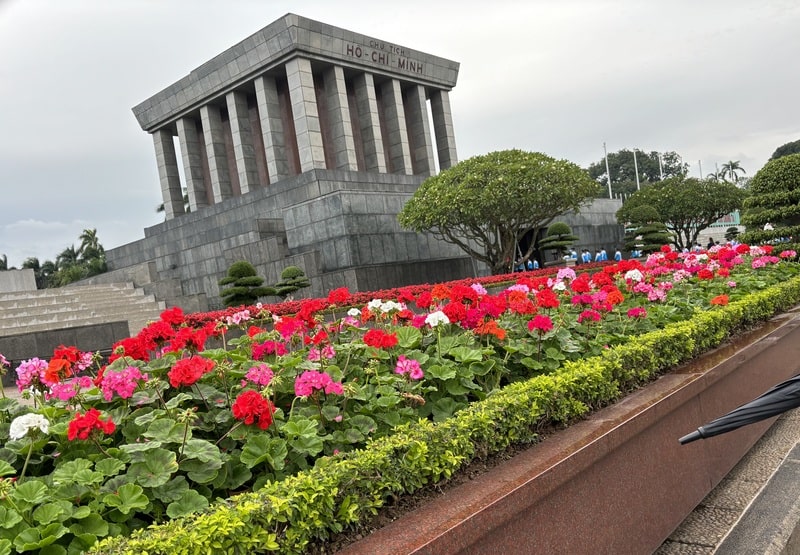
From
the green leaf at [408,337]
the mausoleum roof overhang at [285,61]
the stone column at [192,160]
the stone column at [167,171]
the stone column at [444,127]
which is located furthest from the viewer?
the stone column at [444,127]

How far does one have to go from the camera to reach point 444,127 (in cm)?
2781

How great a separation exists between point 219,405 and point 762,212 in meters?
12.9

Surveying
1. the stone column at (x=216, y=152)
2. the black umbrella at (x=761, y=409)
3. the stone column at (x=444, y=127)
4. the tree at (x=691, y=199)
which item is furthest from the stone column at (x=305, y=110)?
the black umbrella at (x=761, y=409)

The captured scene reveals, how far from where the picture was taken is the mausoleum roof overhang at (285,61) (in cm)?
2123

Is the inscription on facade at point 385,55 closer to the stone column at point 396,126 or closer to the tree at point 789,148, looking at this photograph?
the stone column at point 396,126

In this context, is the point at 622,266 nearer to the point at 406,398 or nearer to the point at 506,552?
the point at 406,398

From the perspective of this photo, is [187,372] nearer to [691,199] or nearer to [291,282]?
[291,282]

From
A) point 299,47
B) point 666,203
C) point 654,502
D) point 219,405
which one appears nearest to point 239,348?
point 219,405

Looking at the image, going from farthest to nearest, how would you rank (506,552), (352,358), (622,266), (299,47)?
1. (299,47)
2. (622,266)
3. (352,358)
4. (506,552)

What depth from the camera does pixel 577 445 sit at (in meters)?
2.60

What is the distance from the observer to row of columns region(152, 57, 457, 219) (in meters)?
22.0

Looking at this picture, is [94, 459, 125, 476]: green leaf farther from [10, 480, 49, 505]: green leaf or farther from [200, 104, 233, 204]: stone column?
[200, 104, 233, 204]: stone column

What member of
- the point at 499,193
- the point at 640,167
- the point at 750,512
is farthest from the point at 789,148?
the point at 750,512

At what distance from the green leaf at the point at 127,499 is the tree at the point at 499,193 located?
13490 mm
